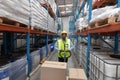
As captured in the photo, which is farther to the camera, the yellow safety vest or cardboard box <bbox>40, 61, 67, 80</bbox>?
the yellow safety vest

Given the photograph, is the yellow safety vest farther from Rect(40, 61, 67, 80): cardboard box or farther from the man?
Rect(40, 61, 67, 80): cardboard box

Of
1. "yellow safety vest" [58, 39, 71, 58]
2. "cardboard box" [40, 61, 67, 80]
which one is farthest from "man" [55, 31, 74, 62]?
"cardboard box" [40, 61, 67, 80]

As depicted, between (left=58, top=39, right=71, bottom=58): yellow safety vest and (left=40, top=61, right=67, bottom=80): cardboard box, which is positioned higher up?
(left=58, top=39, right=71, bottom=58): yellow safety vest

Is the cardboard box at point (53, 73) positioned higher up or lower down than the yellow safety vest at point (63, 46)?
lower down

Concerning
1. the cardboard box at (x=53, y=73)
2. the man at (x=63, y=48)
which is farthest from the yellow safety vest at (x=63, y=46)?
the cardboard box at (x=53, y=73)

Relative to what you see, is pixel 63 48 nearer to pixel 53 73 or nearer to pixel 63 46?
pixel 63 46

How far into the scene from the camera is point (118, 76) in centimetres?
278

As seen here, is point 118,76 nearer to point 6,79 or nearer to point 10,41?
point 6,79

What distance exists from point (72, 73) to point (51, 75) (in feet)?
1.71

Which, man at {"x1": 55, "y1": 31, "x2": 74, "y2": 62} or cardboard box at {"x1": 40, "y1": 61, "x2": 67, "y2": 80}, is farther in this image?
man at {"x1": 55, "y1": 31, "x2": 74, "y2": 62}

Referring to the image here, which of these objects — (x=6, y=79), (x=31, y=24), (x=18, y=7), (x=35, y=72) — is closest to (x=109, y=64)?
(x=6, y=79)

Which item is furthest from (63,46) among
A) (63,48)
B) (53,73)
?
(53,73)

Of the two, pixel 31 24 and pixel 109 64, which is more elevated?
pixel 31 24

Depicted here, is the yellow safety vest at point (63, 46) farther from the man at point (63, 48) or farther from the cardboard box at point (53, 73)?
the cardboard box at point (53, 73)
